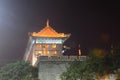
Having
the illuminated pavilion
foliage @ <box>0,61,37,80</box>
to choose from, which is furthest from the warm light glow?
foliage @ <box>0,61,37,80</box>

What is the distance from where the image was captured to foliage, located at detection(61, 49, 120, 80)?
4666 cm

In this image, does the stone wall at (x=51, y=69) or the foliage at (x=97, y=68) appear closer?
the foliage at (x=97, y=68)

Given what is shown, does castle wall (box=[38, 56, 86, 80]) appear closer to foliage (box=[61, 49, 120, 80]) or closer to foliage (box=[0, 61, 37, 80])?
foliage (box=[0, 61, 37, 80])

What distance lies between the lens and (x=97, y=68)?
47.1 m

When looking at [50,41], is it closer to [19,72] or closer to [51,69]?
[19,72]

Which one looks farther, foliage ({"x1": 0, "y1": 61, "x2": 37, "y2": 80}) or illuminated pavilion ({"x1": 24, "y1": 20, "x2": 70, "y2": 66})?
illuminated pavilion ({"x1": 24, "y1": 20, "x2": 70, "y2": 66})

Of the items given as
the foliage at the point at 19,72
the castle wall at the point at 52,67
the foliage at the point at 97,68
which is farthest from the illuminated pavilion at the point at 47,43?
A: the foliage at the point at 97,68

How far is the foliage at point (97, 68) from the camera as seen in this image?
46.7m

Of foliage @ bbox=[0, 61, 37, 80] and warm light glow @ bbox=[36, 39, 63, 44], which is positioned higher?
warm light glow @ bbox=[36, 39, 63, 44]

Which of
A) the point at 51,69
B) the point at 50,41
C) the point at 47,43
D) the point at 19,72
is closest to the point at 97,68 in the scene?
the point at 51,69

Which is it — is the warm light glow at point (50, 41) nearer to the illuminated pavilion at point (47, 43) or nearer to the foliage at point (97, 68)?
the illuminated pavilion at point (47, 43)

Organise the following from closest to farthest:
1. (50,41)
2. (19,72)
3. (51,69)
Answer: (51,69) < (19,72) < (50,41)

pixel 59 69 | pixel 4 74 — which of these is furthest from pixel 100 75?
pixel 4 74

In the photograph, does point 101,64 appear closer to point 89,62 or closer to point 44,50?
point 89,62
